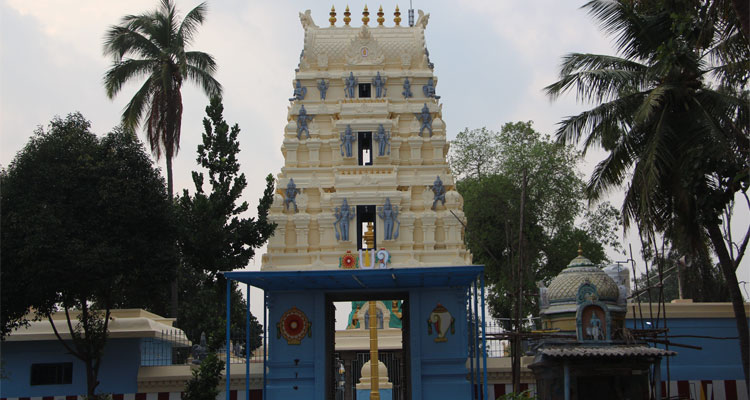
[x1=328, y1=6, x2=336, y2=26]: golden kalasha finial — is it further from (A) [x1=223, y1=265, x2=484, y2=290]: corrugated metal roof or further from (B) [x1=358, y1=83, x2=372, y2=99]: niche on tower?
(A) [x1=223, y1=265, x2=484, y2=290]: corrugated metal roof

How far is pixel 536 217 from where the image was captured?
127 feet

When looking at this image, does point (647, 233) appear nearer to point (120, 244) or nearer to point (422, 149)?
point (422, 149)

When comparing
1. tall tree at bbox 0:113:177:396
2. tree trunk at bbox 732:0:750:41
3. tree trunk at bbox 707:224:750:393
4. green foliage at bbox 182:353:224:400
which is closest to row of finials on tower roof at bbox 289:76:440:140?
tall tree at bbox 0:113:177:396

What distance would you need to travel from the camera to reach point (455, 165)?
139 ft

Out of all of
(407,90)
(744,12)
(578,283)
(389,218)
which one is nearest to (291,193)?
(389,218)

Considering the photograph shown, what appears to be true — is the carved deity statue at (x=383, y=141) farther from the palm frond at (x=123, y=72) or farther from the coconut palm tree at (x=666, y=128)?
the palm frond at (x=123, y=72)

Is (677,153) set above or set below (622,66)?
below

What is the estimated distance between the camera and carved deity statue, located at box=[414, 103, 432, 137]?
26.2 m

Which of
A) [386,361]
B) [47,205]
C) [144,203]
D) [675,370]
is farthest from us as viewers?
[386,361]

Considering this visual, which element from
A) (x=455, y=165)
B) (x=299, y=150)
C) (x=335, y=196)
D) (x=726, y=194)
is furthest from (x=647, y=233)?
(x=455, y=165)

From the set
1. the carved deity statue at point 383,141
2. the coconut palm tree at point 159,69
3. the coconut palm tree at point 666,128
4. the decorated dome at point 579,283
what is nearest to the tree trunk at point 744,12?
the coconut palm tree at point 666,128

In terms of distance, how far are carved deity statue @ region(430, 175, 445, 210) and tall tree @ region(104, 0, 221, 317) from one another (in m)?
11.2

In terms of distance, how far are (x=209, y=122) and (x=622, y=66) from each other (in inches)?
525

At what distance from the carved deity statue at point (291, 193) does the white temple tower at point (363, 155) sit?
36 millimetres
